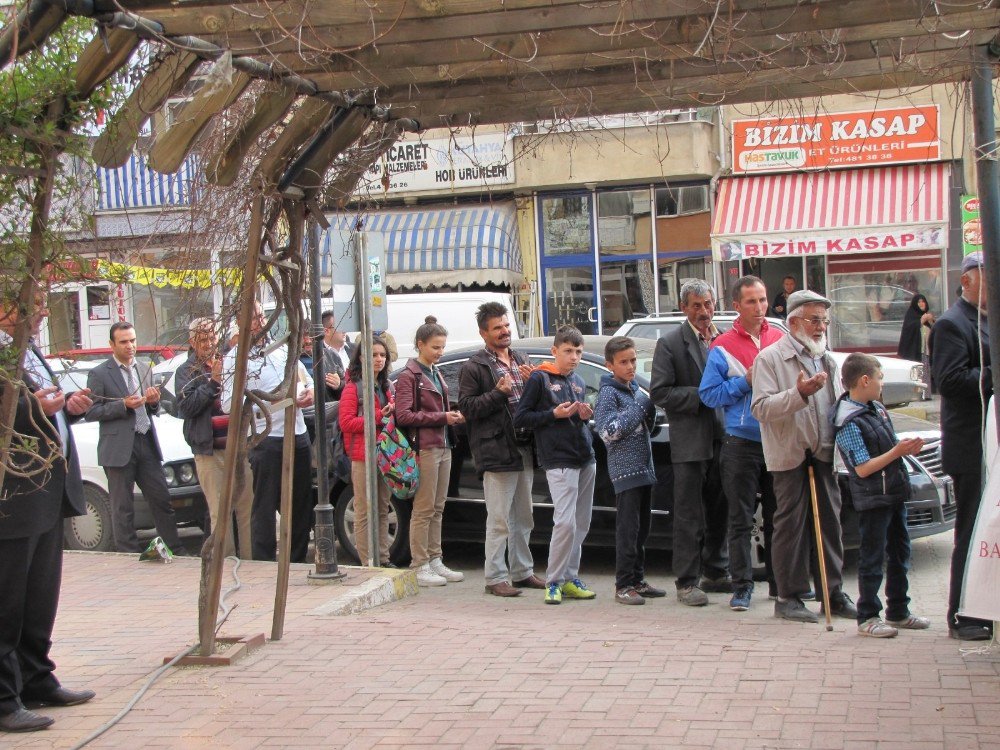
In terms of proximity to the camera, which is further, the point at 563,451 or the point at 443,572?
the point at 443,572

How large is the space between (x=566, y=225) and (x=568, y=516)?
16.3 metres

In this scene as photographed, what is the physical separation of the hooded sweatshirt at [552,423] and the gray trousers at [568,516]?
3.4 inches

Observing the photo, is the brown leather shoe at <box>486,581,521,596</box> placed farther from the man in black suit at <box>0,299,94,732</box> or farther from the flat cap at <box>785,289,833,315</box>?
the man in black suit at <box>0,299,94,732</box>

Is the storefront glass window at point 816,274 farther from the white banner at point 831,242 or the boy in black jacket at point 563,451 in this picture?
the boy in black jacket at point 563,451

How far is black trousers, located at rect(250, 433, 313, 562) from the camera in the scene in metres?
9.50

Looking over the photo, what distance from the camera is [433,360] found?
30.1 ft

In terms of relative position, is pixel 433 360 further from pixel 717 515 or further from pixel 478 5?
pixel 478 5

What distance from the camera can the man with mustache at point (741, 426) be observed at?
764 cm

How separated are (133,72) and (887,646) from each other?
15.8ft

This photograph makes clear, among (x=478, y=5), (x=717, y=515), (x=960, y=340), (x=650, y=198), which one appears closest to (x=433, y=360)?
(x=717, y=515)

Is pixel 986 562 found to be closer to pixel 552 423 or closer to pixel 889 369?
pixel 552 423

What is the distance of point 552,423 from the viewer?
8195mm

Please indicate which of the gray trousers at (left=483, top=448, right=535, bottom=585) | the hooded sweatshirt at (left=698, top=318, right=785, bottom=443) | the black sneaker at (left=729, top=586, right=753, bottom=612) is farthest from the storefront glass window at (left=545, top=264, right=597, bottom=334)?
the black sneaker at (left=729, top=586, right=753, bottom=612)

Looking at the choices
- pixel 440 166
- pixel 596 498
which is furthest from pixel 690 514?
pixel 440 166
